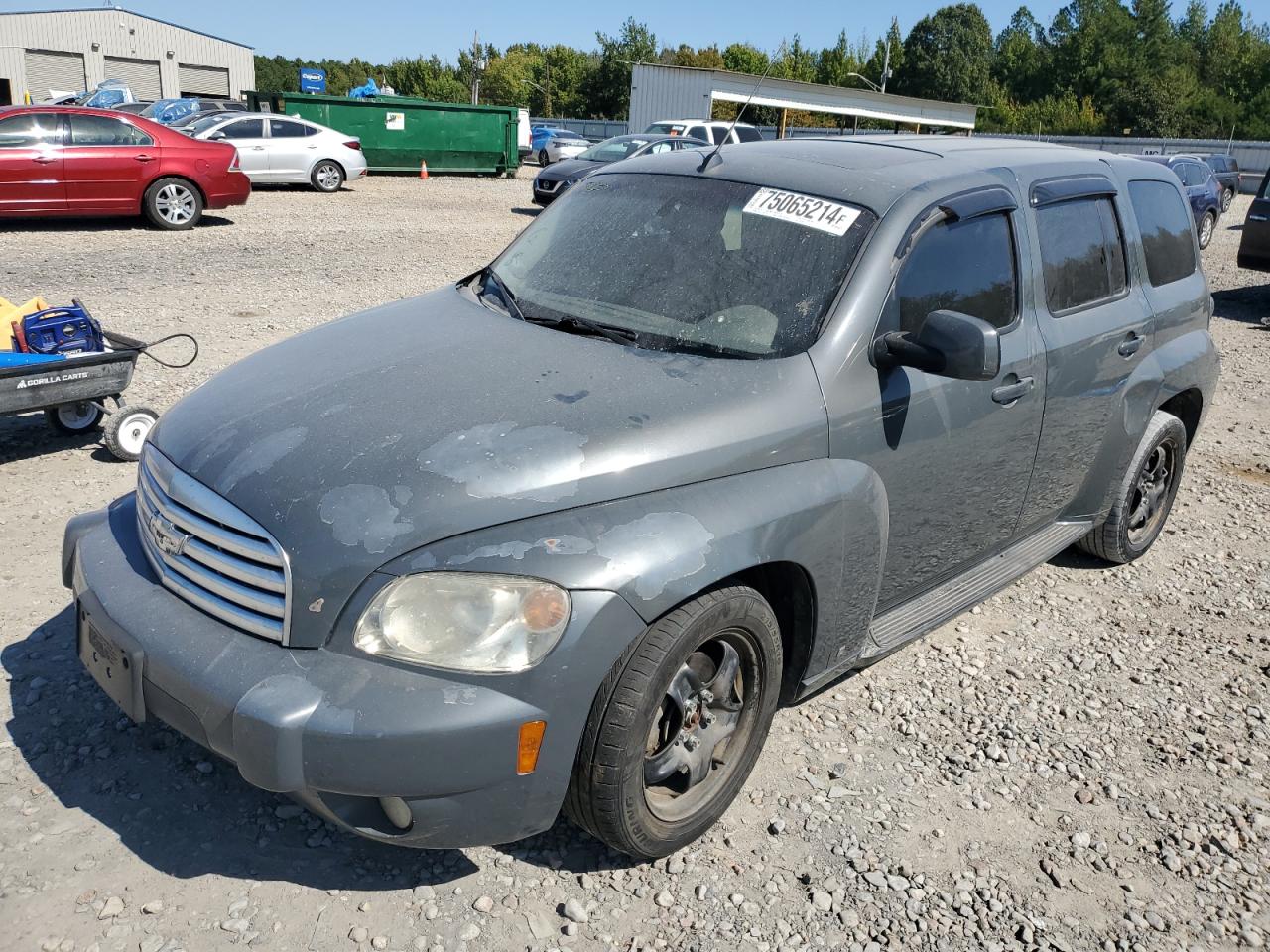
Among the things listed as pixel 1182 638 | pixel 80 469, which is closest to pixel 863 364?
pixel 1182 638

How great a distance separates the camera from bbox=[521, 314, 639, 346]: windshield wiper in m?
3.29

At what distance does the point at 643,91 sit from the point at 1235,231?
25404 millimetres

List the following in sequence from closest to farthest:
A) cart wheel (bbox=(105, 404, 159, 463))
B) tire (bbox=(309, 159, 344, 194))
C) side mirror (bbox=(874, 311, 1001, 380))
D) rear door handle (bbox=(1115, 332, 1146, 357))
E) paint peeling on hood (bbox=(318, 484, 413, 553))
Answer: paint peeling on hood (bbox=(318, 484, 413, 553)) → side mirror (bbox=(874, 311, 1001, 380)) → rear door handle (bbox=(1115, 332, 1146, 357)) → cart wheel (bbox=(105, 404, 159, 463)) → tire (bbox=(309, 159, 344, 194))

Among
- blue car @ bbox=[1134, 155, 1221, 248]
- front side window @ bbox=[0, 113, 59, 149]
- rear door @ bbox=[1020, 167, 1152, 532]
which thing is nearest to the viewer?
rear door @ bbox=[1020, 167, 1152, 532]

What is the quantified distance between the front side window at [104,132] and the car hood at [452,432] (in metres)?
11.9

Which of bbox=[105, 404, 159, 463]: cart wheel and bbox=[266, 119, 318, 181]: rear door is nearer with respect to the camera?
bbox=[105, 404, 159, 463]: cart wheel

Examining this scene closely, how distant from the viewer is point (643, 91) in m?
42.2

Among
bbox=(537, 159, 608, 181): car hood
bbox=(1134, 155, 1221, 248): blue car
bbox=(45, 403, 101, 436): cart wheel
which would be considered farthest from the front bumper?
bbox=(1134, 155, 1221, 248): blue car

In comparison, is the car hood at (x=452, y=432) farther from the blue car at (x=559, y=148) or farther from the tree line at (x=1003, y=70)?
the tree line at (x=1003, y=70)

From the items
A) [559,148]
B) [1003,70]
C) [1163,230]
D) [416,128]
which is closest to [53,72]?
[559,148]

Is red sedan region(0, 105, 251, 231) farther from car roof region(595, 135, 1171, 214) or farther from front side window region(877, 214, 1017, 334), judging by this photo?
front side window region(877, 214, 1017, 334)

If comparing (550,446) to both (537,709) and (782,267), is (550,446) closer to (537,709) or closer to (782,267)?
(537,709)

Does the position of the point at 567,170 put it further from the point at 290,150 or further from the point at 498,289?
the point at 498,289

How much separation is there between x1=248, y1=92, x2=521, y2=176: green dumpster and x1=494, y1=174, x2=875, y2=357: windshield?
2128 cm
